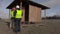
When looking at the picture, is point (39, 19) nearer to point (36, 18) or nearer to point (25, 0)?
point (36, 18)

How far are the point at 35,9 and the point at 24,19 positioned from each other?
215cm

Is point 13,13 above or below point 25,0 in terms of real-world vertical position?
below

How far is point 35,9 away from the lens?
94.9 ft

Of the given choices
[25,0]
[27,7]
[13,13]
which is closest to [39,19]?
[27,7]

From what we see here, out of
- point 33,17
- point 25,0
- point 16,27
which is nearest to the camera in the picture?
point 16,27

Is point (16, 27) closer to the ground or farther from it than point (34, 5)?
closer to the ground

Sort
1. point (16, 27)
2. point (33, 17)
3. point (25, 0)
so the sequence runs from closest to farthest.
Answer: point (16, 27) < point (25, 0) < point (33, 17)

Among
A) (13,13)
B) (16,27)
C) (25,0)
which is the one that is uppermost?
(25,0)

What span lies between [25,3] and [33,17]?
2318 mm

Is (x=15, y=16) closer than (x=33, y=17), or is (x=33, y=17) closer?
(x=15, y=16)

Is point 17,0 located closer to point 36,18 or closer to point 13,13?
point 36,18

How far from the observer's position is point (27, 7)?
94.2 feet

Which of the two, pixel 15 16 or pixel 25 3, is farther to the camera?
pixel 25 3

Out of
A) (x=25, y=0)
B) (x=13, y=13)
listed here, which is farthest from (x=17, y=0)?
(x=13, y=13)
